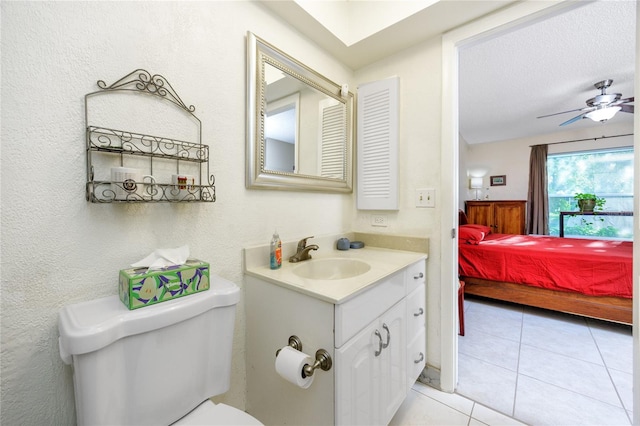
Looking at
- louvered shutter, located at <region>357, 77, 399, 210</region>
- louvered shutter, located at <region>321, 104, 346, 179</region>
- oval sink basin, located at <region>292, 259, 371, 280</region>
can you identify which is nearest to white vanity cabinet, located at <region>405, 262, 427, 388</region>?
oval sink basin, located at <region>292, 259, 371, 280</region>

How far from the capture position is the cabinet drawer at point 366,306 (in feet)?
2.77

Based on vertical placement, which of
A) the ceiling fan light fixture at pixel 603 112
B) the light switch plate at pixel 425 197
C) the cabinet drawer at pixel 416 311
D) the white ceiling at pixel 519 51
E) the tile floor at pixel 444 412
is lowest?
the tile floor at pixel 444 412

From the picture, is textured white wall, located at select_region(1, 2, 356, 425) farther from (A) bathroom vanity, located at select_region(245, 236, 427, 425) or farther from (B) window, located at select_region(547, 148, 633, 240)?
(B) window, located at select_region(547, 148, 633, 240)

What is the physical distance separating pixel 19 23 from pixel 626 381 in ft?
→ 10.7

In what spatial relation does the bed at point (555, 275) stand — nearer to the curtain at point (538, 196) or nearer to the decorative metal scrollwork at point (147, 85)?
the curtain at point (538, 196)

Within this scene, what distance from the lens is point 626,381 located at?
1559mm

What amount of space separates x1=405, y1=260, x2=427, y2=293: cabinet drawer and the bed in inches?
66.5

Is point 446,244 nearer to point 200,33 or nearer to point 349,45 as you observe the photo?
point 349,45

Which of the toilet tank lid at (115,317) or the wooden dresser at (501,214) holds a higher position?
the wooden dresser at (501,214)

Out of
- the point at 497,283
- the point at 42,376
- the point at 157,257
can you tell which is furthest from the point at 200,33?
the point at 497,283

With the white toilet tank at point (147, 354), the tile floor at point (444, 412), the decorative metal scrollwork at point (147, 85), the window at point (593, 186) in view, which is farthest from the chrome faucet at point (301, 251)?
the window at point (593, 186)

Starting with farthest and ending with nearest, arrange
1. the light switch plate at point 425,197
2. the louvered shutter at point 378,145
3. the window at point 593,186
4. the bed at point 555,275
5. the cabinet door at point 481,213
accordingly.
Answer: the cabinet door at point 481,213 < the window at point 593,186 < the bed at point 555,275 < the louvered shutter at point 378,145 < the light switch plate at point 425,197

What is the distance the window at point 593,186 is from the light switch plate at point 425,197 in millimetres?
4700

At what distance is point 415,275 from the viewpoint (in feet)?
4.55
